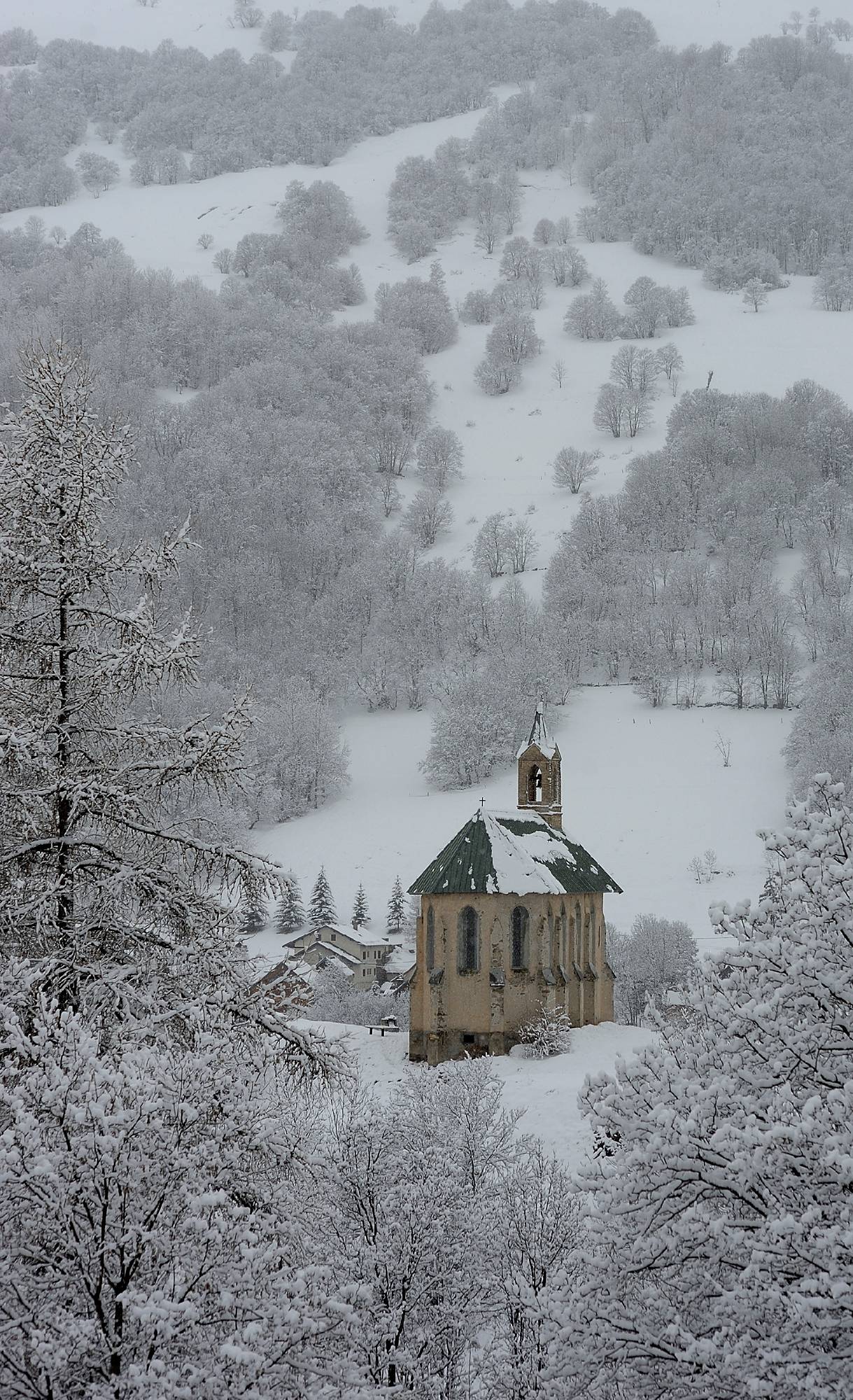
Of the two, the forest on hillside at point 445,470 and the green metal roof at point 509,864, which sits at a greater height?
the forest on hillside at point 445,470

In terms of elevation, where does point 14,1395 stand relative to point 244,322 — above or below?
below

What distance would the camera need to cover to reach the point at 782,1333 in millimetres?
9414

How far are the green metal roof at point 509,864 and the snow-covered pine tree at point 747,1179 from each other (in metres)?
27.0

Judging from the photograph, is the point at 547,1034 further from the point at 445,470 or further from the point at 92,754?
the point at 445,470

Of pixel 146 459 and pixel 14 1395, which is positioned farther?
pixel 146 459

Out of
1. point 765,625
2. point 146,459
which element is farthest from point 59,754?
point 146,459

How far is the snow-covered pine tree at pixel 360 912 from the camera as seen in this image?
6272 cm

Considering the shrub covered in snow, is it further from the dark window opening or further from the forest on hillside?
Answer: the forest on hillside

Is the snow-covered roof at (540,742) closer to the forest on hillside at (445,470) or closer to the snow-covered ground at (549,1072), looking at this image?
the snow-covered ground at (549,1072)

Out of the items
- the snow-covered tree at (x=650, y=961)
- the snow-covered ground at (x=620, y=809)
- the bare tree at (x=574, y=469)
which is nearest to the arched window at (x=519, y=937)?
the snow-covered tree at (x=650, y=961)

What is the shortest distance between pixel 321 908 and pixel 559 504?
56.9m

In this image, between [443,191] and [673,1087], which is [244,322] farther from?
[673,1087]

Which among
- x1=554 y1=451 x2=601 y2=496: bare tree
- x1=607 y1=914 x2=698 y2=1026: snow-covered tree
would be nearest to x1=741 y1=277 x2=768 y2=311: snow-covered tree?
x1=554 y1=451 x2=601 y2=496: bare tree

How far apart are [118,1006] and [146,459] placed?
108m
